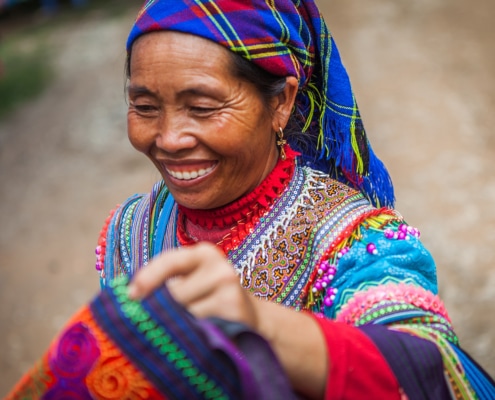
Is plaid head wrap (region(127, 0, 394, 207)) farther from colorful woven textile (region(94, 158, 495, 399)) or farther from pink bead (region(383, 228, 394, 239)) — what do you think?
pink bead (region(383, 228, 394, 239))

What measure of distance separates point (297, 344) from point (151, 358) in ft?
0.95

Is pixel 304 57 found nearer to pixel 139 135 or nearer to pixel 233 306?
pixel 139 135

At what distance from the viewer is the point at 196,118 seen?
1896 mm

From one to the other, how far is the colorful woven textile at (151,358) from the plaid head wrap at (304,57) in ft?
3.01

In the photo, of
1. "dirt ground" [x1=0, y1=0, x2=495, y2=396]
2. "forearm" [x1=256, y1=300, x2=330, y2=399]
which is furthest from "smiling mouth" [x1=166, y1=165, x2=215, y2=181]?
"dirt ground" [x1=0, y1=0, x2=495, y2=396]

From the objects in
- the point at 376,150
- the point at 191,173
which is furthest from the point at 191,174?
the point at 376,150

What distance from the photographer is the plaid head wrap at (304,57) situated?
1863 mm

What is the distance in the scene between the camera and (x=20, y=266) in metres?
5.76

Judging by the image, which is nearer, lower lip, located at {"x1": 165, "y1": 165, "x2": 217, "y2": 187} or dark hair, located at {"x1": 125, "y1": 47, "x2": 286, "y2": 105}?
dark hair, located at {"x1": 125, "y1": 47, "x2": 286, "y2": 105}

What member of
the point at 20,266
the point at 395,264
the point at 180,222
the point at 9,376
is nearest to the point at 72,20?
the point at 20,266

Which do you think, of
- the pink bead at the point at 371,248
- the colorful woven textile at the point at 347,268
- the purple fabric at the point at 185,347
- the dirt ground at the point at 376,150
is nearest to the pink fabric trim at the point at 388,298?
the colorful woven textile at the point at 347,268

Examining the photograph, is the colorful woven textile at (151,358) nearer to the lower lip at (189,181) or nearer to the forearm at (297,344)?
the forearm at (297,344)

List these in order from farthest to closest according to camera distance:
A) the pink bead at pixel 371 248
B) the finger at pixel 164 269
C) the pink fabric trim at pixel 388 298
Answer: the pink bead at pixel 371 248
the pink fabric trim at pixel 388 298
the finger at pixel 164 269

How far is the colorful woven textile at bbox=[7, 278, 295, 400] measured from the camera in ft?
3.98
